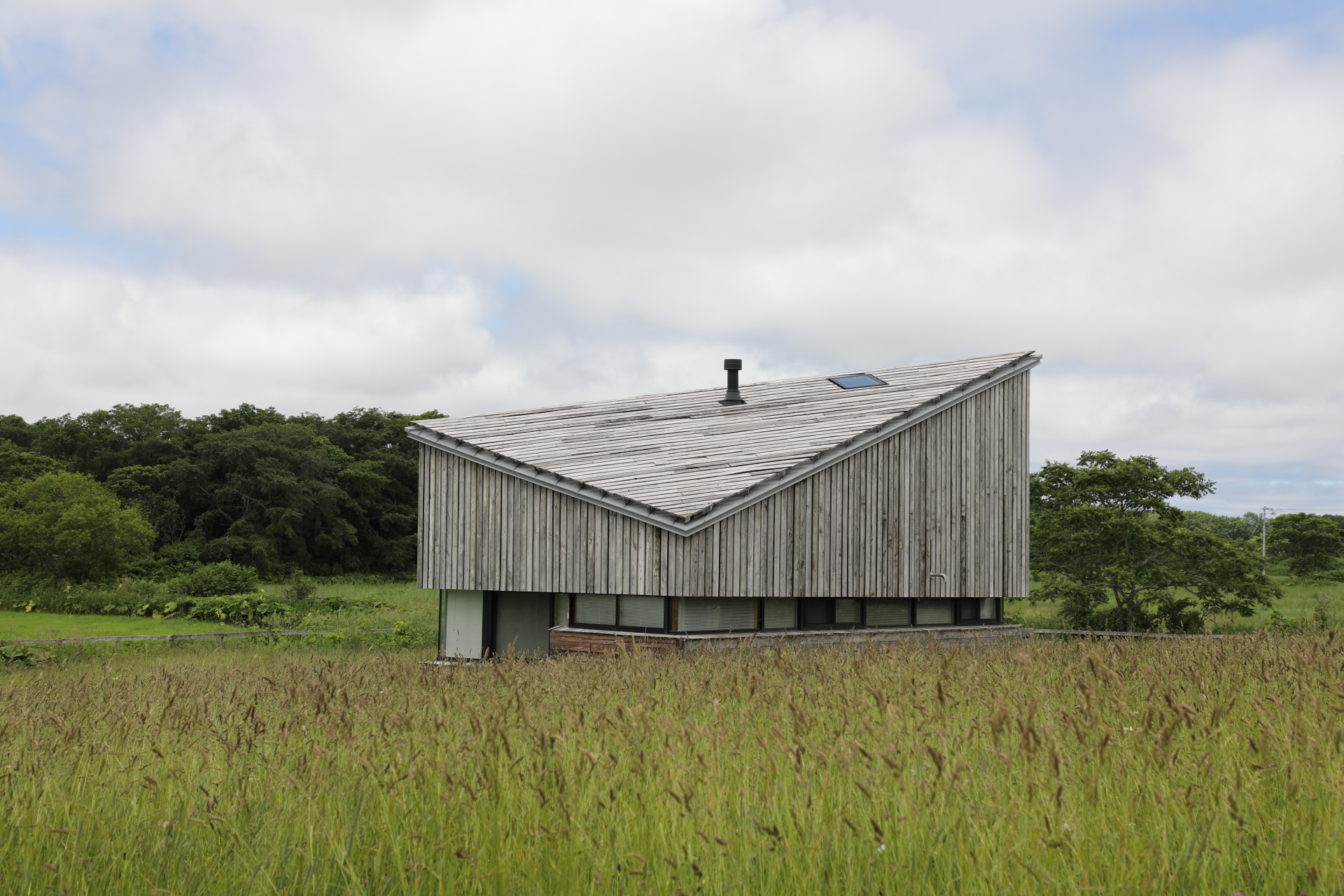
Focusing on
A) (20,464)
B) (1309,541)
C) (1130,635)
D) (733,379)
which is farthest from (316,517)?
(1309,541)

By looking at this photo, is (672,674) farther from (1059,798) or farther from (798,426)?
(798,426)

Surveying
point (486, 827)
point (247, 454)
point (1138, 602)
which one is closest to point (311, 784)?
point (486, 827)

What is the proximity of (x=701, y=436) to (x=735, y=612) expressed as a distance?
4.13 meters

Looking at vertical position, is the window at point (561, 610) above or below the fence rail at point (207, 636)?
above

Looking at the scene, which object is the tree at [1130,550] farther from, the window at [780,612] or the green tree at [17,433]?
the green tree at [17,433]

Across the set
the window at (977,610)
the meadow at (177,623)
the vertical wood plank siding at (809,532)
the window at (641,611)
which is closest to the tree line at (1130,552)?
the window at (977,610)

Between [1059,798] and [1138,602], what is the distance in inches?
1073

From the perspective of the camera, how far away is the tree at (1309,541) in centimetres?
4834

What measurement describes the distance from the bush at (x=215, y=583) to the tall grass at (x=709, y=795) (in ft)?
107

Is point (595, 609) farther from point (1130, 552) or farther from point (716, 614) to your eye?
point (1130, 552)

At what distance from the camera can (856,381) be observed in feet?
72.1

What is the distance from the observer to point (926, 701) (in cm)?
532

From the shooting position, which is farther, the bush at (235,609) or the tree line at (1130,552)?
the bush at (235,609)

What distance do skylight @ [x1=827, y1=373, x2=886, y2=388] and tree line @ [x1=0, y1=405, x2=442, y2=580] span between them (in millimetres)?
34604
